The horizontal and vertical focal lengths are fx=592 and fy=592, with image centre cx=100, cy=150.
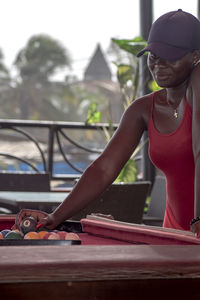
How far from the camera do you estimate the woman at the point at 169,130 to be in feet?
5.85

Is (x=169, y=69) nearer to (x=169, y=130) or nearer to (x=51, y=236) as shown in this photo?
(x=169, y=130)

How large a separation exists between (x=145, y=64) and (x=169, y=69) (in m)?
3.77

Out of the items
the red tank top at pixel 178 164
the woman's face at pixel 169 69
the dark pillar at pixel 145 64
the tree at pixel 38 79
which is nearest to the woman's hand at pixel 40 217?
the red tank top at pixel 178 164

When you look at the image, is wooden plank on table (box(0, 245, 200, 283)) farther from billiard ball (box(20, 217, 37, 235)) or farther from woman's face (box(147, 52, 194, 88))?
woman's face (box(147, 52, 194, 88))

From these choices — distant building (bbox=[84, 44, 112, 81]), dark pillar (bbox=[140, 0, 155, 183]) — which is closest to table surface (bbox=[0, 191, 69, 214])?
dark pillar (bbox=[140, 0, 155, 183])

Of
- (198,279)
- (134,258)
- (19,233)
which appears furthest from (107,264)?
(19,233)

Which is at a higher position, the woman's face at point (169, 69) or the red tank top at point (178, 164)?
the woman's face at point (169, 69)

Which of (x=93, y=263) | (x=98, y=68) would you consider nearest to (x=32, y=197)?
(x=93, y=263)

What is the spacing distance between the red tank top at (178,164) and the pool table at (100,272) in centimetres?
63

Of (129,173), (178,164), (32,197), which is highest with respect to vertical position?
(178,164)

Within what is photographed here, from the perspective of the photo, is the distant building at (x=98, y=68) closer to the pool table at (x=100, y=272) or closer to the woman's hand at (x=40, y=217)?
the woman's hand at (x=40, y=217)

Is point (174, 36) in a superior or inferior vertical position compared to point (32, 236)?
superior

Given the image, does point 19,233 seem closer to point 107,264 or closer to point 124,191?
point 107,264

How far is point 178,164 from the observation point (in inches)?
75.5
